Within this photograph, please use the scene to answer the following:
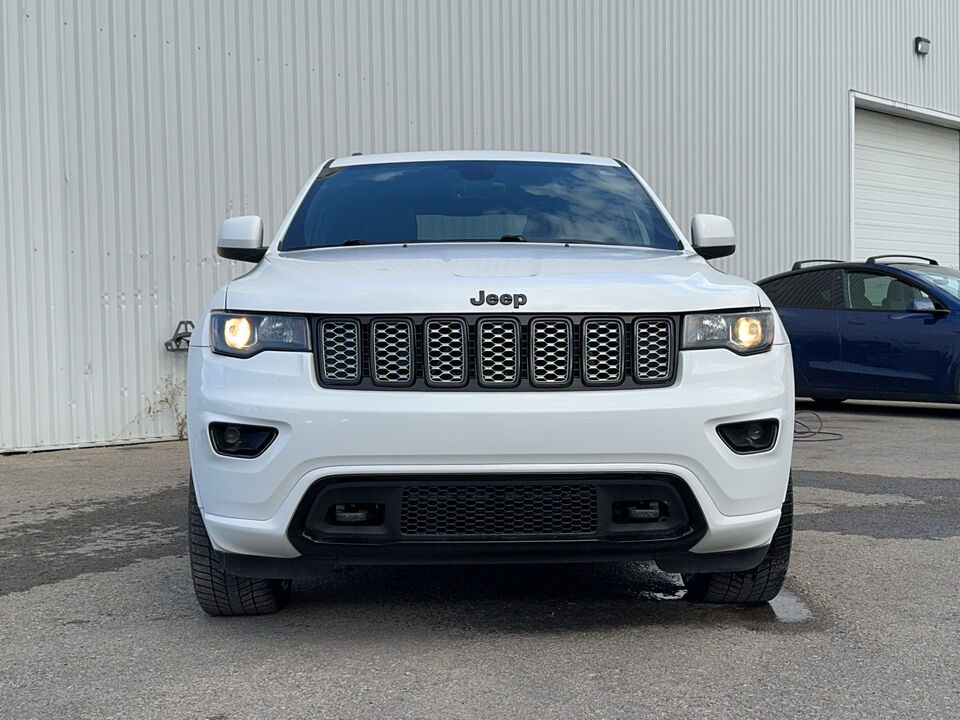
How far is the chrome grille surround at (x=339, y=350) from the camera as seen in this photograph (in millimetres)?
3459

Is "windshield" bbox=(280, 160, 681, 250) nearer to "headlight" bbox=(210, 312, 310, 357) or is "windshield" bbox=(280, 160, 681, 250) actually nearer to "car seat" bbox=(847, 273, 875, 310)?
"headlight" bbox=(210, 312, 310, 357)

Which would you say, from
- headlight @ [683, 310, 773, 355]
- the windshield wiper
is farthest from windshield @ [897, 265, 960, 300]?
headlight @ [683, 310, 773, 355]

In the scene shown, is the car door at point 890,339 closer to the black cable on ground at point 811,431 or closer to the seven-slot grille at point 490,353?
the black cable on ground at point 811,431

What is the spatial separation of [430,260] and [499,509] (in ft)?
2.94

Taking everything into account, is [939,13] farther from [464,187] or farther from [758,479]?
[758,479]

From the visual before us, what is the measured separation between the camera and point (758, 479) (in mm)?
3555

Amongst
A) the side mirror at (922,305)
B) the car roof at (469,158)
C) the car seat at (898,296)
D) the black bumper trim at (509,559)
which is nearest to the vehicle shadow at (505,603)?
the black bumper trim at (509,559)

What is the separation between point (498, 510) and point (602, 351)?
0.54m

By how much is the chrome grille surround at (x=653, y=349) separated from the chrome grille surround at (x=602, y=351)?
0.15 ft

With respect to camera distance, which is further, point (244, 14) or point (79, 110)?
point (244, 14)

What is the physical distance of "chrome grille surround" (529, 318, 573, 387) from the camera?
3.45 meters

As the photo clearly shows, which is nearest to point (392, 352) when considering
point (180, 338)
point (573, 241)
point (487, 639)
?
point (487, 639)

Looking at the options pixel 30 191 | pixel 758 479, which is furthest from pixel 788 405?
pixel 30 191

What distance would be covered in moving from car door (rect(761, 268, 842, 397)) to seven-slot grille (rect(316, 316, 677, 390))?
7968 millimetres
